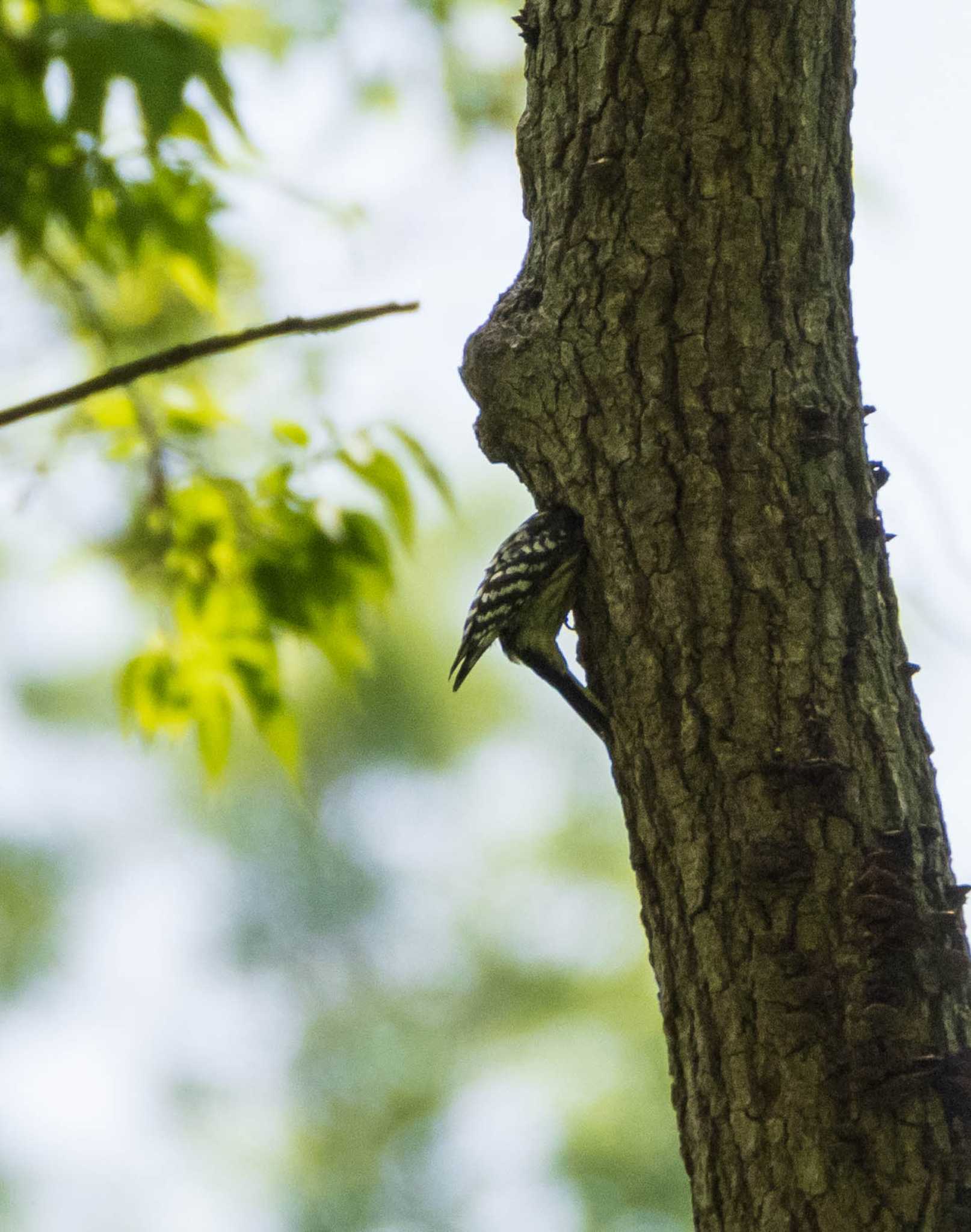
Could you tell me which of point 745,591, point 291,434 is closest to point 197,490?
point 291,434

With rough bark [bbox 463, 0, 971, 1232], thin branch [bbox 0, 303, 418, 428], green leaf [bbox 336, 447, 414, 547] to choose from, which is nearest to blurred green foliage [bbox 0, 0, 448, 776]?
green leaf [bbox 336, 447, 414, 547]

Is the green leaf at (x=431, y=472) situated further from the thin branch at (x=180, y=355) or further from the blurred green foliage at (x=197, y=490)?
the thin branch at (x=180, y=355)

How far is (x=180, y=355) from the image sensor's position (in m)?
1.55

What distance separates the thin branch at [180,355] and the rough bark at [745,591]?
73cm

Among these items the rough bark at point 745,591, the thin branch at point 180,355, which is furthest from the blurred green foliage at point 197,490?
the thin branch at point 180,355

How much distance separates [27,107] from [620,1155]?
836cm

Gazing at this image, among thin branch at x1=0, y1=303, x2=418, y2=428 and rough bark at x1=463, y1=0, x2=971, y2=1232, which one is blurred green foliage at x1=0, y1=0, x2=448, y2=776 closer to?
rough bark at x1=463, y1=0, x2=971, y2=1232

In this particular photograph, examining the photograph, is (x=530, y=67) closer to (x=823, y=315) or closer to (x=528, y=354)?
(x=528, y=354)

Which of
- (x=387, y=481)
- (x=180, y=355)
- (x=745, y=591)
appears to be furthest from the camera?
(x=387, y=481)

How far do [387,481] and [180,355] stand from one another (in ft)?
3.99

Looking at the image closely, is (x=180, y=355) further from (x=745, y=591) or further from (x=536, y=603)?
(x=536, y=603)

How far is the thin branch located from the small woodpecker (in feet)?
2.91

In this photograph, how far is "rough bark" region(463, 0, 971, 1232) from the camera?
6.35ft

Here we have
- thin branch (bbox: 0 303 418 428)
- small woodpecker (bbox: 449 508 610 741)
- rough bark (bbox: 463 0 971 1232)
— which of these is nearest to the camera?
thin branch (bbox: 0 303 418 428)
